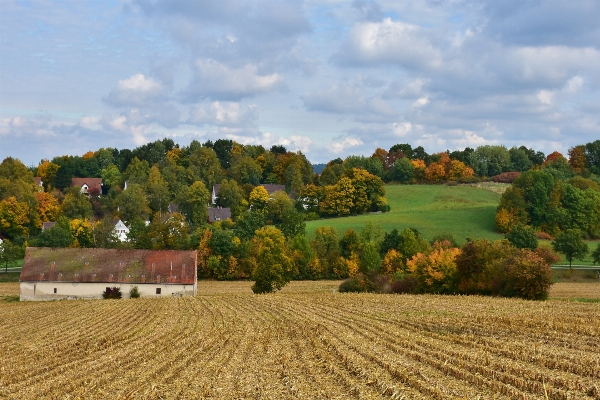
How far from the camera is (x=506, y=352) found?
2064 centimetres

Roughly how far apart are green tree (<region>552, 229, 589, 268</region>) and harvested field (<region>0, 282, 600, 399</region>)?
4456 cm

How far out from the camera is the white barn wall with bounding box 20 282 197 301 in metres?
61.4

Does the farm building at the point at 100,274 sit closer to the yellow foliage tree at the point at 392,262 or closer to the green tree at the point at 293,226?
the yellow foliage tree at the point at 392,262

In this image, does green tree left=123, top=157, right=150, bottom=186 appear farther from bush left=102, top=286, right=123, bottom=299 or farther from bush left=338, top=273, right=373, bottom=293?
bush left=338, top=273, right=373, bottom=293

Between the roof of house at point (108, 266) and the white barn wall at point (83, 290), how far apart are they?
399 millimetres

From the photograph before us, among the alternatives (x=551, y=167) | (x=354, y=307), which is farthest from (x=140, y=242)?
(x=551, y=167)

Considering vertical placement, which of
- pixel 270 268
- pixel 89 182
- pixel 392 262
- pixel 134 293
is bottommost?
pixel 134 293

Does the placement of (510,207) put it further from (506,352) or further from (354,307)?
(506,352)

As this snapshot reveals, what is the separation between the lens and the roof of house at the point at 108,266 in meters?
62.5

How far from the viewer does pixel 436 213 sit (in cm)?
11219

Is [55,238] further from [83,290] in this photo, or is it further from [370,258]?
[370,258]

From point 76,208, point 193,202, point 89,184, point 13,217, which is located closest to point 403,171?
point 193,202

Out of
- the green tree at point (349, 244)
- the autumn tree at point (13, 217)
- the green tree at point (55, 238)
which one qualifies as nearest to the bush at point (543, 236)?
the green tree at point (349, 244)

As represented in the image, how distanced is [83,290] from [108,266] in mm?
3366
